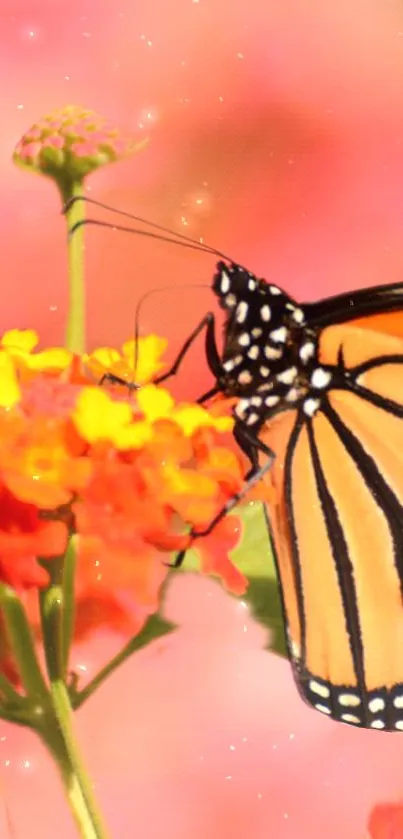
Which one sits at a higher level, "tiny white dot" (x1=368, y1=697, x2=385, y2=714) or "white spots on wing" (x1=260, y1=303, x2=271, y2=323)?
"white spots on wing" (x1=260, y1=303, x2=271, y2=323)

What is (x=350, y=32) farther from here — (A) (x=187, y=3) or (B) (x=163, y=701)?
(B) (x=163, y=701)

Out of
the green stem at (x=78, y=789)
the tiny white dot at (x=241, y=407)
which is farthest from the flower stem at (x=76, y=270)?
the green stem at (x=78, y=789)

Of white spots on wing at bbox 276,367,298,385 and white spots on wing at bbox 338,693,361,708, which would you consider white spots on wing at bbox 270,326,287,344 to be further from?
white spots on wing at bbox 338,693,361,708

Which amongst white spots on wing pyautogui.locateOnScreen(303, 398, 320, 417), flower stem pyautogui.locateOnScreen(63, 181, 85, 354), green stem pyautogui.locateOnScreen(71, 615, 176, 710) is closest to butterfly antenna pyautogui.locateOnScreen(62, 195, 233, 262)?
flower stem pyautogui.locateOnScreen(63, 181, 85, 354)

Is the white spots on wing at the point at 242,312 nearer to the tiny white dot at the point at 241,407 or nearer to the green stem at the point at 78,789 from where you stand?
the tiny white dot at the point at 241,407

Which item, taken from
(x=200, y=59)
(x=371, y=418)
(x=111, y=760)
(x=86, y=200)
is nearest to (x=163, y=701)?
(x=111, y=760)

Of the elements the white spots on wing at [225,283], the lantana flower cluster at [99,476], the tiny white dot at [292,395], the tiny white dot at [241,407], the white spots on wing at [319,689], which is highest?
the white spots on wing at [225,283]

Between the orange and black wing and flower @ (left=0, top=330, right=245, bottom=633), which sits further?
the orange and black wing

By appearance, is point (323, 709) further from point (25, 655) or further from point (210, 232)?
point (210, 232)
